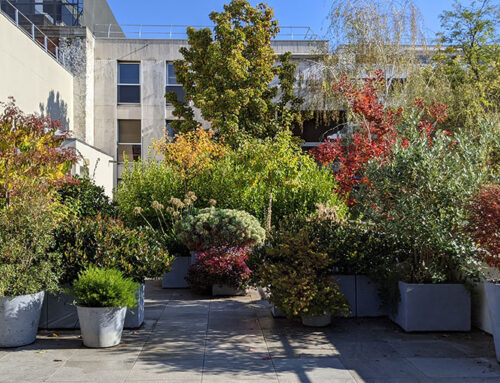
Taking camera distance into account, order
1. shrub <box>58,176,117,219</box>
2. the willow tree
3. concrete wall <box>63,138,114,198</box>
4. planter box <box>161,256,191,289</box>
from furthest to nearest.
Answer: the willow tree, concrete wall <box>63,138,114,198</box>, planter box <box>161,256,191,289</box>, shrub <box>58,176,117,219</box>

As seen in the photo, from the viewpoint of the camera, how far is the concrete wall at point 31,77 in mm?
15398

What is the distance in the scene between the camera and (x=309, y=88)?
20781 millimetres

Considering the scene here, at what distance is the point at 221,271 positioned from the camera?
9000 millimetres

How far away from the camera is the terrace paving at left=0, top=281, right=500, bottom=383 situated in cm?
504

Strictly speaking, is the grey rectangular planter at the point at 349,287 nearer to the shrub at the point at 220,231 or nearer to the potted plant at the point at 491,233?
the potted plant at the point at 491,233

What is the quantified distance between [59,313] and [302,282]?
343 cm

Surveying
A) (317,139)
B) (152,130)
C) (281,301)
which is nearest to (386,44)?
(317,139)

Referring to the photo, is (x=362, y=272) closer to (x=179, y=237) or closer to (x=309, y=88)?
(x=179, y=237)

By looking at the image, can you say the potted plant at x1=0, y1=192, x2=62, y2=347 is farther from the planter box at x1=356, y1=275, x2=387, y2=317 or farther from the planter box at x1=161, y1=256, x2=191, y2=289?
the planter box at x1=356, y1=275, x2=387, y2=317

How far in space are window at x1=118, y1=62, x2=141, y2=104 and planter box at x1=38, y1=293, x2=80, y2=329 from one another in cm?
1867

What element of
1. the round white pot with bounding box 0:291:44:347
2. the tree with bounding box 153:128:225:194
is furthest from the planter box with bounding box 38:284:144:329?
the tree with bounding box 153:128:225:194

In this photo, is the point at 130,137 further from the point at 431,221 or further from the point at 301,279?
the point at 431,221

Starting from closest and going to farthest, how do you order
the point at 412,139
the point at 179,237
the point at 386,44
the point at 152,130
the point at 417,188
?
1. the point at 417,188
2. the point at 412,139
3. the point at 179,237
4. the point at 386,44
5. the point at 152,130

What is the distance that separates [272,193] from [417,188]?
7142 millimetres
